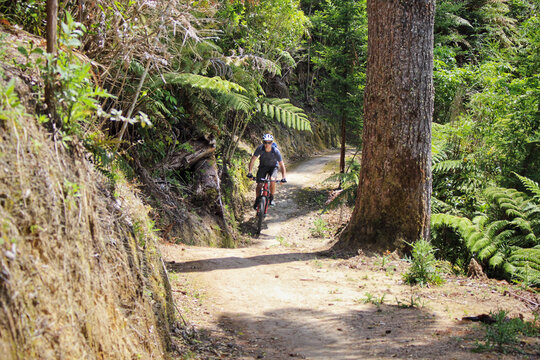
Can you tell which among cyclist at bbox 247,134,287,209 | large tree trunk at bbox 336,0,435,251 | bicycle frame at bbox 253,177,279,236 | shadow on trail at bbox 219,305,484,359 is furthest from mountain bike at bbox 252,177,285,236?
shadow on trail at bbox 219,305,484,359

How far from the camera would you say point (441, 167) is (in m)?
8.57

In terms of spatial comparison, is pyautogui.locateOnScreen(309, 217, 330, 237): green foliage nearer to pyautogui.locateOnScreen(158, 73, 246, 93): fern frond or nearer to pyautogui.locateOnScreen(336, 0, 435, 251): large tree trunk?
pyautogui.locateOnScreen(336, 0, 435, 251): large tree trunk

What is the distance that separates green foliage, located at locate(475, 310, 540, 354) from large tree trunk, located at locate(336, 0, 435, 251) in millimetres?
2743

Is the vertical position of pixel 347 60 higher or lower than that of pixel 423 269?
higher

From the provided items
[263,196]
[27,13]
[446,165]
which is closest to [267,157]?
[263,196]

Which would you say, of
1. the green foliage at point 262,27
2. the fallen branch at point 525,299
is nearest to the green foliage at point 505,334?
the fallen branch at point 525,299

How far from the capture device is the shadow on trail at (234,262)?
20.3ft

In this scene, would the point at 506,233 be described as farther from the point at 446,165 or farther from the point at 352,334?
the point at 352,334

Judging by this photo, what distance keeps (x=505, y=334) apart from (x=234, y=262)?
4019 millimetres

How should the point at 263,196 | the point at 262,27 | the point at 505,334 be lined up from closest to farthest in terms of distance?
the point at 505,334 < the point at 263,196 < the point at 262,27

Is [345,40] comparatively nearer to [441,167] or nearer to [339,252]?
[441,167]

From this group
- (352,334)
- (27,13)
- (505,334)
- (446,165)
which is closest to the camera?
(505,334)

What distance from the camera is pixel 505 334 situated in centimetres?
359

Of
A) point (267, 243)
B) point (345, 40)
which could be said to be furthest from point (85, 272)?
point (345, 40)
